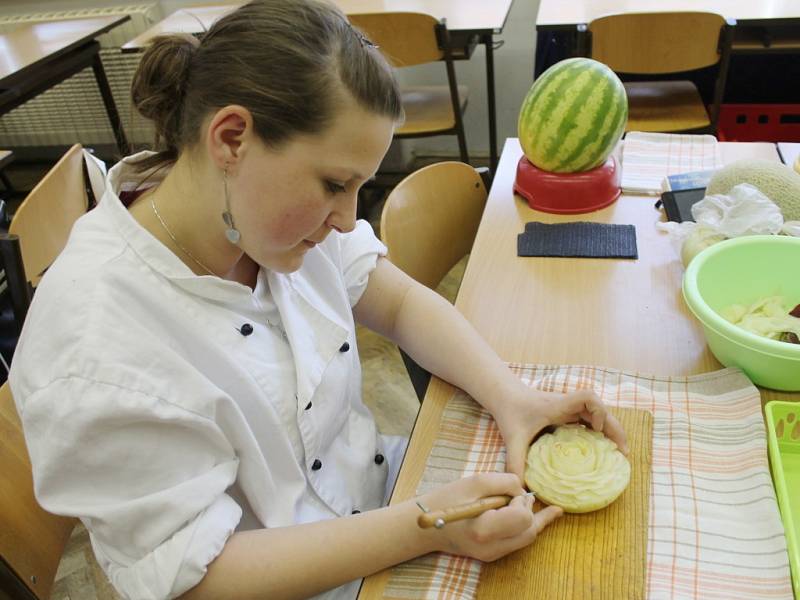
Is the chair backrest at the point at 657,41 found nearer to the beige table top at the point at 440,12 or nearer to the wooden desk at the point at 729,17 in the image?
the wooden desk at the point at 729,17

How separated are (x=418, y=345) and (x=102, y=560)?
0.52 m

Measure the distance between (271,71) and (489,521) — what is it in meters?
0.53

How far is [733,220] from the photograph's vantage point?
1.04 m

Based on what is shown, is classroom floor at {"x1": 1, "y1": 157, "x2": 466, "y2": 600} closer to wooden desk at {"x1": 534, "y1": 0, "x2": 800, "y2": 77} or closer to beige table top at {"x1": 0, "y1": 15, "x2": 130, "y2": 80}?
wooden desk at {"x1": 534, "y1": 0, "x2": 800, "y2": 77}

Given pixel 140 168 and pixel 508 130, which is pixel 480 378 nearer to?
pixel 140 168

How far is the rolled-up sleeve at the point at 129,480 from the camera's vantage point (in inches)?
24.5

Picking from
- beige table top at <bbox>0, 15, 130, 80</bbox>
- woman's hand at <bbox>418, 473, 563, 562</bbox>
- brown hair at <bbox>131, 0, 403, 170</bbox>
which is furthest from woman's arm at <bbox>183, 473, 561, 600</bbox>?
beige table top at <bbox>0, 15, 130, 80</bbox>

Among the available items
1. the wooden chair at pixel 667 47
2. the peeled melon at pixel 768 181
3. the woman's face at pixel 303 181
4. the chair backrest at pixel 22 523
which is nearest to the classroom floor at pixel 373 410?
the chair backrest at pixel 22 523

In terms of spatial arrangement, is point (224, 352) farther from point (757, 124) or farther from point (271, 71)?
point (757, 124)

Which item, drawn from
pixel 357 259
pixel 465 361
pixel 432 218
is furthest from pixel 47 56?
pixel 465 361

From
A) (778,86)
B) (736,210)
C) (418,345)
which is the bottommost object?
(778,86)

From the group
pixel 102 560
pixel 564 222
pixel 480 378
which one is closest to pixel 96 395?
pixel 102 560

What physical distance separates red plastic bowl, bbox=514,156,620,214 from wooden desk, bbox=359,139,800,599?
2cm

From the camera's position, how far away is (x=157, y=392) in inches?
26.1
